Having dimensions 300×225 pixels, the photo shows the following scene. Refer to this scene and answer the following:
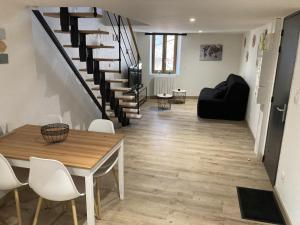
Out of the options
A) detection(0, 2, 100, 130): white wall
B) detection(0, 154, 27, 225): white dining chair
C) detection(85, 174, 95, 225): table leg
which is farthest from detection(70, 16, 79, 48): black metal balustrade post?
detection(85, 174, 95, 225): table leg

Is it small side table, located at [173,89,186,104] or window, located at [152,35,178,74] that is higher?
window, located at [152,35,178,74]

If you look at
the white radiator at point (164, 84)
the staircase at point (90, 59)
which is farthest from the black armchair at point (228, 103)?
the white radiator at point (164, 84)

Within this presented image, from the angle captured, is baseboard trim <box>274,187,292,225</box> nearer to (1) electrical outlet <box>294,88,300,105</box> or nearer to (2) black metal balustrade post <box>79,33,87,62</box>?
(1) electrical outlet <box>294,88,300,105</box>

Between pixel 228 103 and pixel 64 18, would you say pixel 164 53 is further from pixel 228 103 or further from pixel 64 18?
pixel 64 18

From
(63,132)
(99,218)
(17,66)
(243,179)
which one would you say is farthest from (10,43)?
(243,179)

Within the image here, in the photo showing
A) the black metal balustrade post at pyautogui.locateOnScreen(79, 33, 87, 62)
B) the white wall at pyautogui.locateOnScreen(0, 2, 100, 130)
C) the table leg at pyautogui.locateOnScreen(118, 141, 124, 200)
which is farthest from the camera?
the black metal balustrade post at pyautogui.locateOnScreen(79, 33, 87, 62)

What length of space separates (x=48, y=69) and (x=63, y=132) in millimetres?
1487

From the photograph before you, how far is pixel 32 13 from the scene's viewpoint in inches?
120

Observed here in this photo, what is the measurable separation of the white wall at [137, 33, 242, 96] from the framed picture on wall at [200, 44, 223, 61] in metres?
0.10

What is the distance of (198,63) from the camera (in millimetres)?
8086

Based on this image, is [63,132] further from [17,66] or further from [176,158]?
[176,158]

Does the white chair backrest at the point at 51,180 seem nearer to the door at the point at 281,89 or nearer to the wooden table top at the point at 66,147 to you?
the wooden table top at the point at 66,147

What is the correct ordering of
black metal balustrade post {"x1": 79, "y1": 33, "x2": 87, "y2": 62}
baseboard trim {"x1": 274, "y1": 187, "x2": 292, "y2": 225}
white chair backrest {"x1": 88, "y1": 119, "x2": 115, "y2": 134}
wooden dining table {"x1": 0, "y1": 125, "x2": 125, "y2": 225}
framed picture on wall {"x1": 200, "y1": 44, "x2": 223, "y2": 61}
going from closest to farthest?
wooden dining table {"x1": 0, "y1": 125, "x2": 125, "y2": 225} → baseboard trim {"x1": 274, "y1": 187, "x2": 292, "y2": 225} → white chair backrest {"x1": 88, "y1": 119, "x2": 115, "y2": 134} → black metal balustrade post {"x1": 79, "y1": 33, "x2": 87, "y2": 62} → framed picture on wall {"x1": 200, "y1": 44, "x2": 223, "y2": 61}

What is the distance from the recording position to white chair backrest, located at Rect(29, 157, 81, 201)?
1823 millimetres
